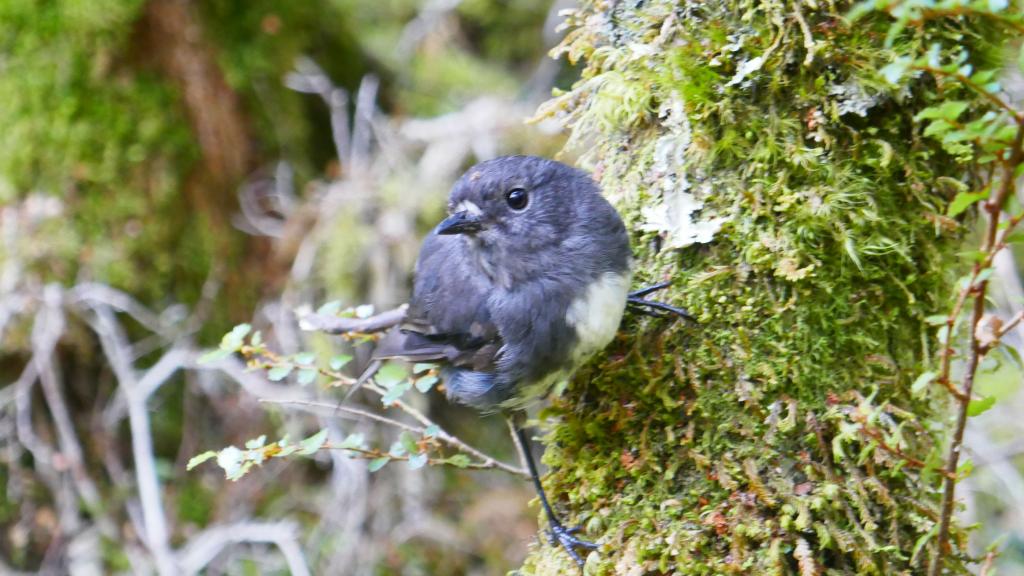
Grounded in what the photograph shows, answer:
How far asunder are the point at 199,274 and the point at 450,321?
3082 millimetres

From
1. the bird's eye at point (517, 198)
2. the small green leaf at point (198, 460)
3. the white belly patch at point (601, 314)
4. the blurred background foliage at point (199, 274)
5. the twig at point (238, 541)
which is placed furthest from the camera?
the blurred background foliage at point (199, 274)

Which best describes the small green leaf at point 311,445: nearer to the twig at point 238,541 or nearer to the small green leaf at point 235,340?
the small green leaf at point 235,340

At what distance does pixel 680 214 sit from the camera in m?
2.04

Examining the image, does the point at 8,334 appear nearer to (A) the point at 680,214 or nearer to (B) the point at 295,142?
(B) the point at 295,142

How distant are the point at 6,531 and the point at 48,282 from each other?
4.42 feet

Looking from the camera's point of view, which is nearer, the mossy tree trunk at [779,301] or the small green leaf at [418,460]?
the mossy tree trunk at [779,301]

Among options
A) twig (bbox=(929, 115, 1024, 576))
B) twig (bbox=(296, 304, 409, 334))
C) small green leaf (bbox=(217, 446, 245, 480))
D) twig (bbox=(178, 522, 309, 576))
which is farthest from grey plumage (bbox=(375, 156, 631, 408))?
twig (bbox=(178, 522, 309, 576))

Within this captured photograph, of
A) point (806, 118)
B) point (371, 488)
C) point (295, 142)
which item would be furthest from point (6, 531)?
point (806, 118)

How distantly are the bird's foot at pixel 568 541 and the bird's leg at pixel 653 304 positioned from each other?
0.54 metres

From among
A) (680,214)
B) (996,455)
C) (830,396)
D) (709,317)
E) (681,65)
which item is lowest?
(996,455)

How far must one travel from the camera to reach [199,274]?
16.4 feet

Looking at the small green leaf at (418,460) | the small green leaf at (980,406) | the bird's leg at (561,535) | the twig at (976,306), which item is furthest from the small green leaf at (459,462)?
the small green leaf at (980,406)

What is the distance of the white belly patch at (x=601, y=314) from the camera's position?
2059 millimetres

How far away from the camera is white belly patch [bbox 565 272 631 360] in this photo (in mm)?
2059
